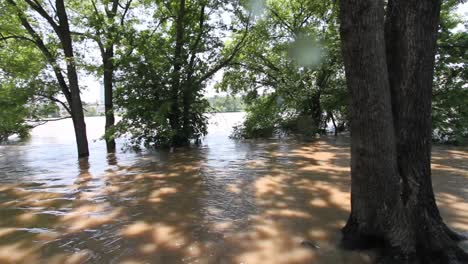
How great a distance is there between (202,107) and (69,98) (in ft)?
14.6

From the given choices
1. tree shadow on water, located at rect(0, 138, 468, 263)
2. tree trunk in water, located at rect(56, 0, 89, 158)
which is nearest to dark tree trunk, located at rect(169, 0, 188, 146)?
tree trunk in water, located at rect(56, 0, 89, 158)

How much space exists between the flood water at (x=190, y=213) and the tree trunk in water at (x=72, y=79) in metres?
3.22

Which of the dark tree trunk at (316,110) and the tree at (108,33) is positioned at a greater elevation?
the tree at (108,33)

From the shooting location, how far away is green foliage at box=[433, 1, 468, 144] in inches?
353

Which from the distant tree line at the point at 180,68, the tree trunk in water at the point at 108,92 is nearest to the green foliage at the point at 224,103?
the distant tree line at the point at 180,68

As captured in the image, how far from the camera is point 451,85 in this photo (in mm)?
9250

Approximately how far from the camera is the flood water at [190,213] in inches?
99.9

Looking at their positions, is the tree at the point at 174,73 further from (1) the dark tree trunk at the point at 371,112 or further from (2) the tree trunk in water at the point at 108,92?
(1) the dark tree trunk at the point at 371,112

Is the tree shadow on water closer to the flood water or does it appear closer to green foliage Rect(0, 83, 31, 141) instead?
the flood water

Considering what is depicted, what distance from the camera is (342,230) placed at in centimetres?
283

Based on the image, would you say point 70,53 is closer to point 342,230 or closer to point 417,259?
point 342,230

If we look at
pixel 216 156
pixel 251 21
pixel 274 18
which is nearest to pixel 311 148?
pixel 216 156

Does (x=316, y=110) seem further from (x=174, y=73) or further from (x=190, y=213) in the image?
(x=190, y=213)

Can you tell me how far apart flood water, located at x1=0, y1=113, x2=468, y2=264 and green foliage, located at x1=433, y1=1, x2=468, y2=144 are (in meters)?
3.73
